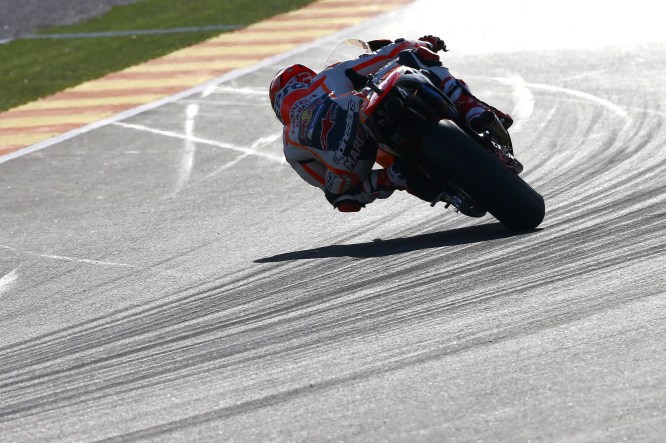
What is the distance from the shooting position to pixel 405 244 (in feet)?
24.3

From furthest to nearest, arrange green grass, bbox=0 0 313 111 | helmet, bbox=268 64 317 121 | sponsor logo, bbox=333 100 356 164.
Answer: green grass, bbox=0 0 313 111
helmet, bbox=268 64 317 121
sponsor logo, bbox=333 100 356 164

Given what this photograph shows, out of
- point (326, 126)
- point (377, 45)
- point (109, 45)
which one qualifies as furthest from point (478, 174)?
point (109, 45)

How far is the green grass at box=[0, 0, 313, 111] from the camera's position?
14969mm

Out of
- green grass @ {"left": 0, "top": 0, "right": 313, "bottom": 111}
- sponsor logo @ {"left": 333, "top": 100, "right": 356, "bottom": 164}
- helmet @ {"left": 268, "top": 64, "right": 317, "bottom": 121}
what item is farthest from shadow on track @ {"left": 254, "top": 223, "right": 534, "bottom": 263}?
green grass @ {"left": 0, "top": 0, "right": 313, "bottom": 111}

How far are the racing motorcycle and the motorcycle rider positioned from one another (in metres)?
0.14

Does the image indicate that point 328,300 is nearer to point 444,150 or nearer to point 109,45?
point 444,150

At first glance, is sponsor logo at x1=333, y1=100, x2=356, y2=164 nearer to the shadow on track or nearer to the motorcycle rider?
the motorcycle rider

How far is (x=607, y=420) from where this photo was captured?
422 cm

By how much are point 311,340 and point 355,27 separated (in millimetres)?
10746

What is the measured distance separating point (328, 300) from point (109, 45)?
436 inches

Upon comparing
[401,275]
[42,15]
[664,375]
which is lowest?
[42,15]

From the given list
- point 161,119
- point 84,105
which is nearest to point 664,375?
point 161,119

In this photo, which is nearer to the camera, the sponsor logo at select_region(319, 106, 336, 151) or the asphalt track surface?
the asphalt track surface

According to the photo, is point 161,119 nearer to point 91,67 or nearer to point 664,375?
point 91,67
